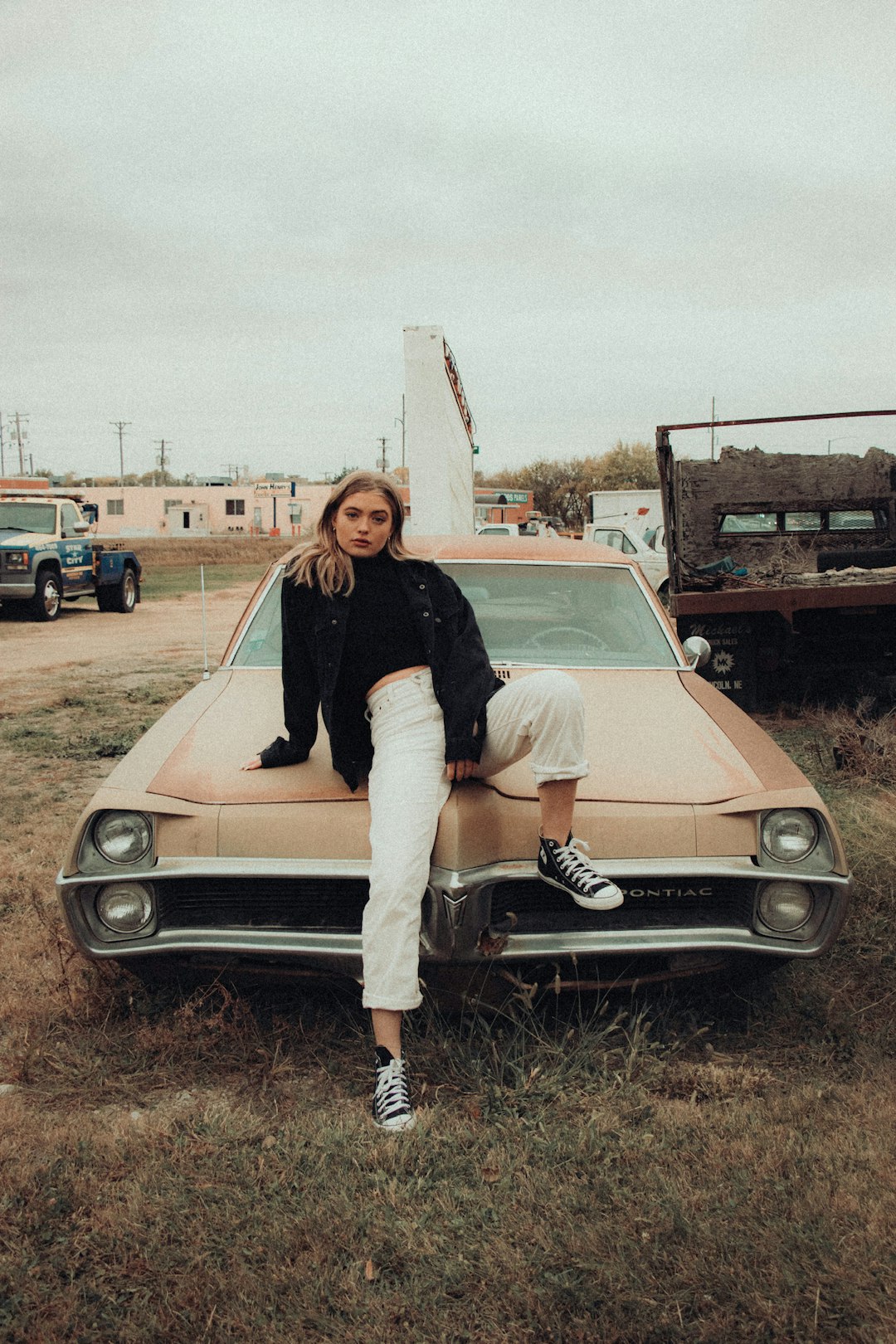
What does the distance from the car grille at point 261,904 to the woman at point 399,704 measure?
0.26 meters

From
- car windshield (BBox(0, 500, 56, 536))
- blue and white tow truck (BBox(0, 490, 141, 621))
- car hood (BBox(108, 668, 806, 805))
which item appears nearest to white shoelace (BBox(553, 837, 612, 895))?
car hood (BBox(108, 668, 806, 805))

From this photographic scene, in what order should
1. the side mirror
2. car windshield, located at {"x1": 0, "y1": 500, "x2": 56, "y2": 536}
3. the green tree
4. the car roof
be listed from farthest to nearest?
the green tree → car windshield, located at {"x1": 0, "y1": 500, "x2": 56, "y2": 536} → the car roof → the side mirror

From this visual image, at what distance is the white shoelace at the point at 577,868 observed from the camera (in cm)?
275

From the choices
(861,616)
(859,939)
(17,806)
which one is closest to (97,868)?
(859,939)

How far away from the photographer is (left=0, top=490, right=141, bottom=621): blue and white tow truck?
17.1 metres

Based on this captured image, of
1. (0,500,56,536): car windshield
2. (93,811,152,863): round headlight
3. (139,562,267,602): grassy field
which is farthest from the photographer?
(139,562,267,602): grassy field

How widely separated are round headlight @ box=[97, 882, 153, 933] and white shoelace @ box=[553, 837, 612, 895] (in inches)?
42.7

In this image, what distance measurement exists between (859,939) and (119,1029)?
7.78ft

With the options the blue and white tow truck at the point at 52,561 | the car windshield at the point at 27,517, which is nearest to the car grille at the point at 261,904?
the blue and white tow truck at the point at 52,561

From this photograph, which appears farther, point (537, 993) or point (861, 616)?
point (861, 616)

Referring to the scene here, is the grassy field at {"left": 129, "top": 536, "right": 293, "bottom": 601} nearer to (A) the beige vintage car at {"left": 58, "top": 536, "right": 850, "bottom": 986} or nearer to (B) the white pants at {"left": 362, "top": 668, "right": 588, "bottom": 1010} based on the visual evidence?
(A) the beige vintage car at {"left": 58, "top": 536, "right": 850, "bottom": 986}

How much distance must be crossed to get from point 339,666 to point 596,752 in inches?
31.6

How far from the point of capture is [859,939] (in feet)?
12.5

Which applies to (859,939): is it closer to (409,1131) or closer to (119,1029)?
(409,1131)
